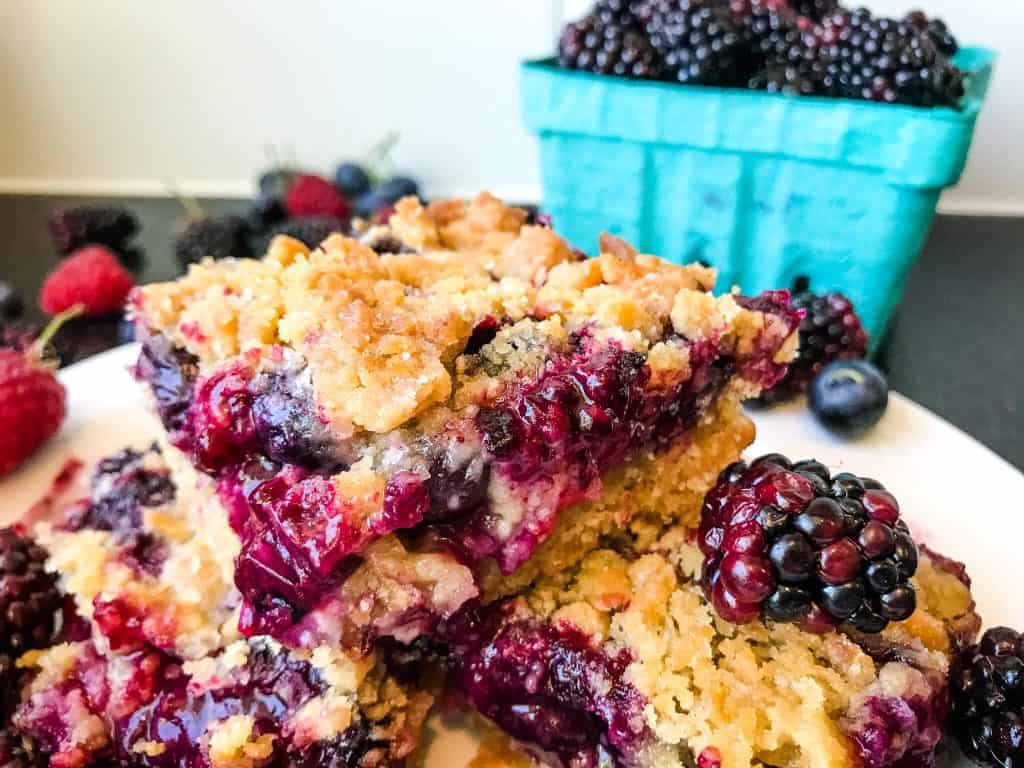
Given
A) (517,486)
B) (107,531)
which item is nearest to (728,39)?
(517,486)

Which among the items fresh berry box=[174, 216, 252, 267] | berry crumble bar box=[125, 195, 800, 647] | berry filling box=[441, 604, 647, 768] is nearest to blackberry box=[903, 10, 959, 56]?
berry crumble bar box=[125, 195, 800, 647]

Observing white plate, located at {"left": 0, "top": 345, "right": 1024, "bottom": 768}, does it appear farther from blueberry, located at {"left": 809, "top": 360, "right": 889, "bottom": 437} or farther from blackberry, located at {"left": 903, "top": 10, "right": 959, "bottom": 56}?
blackberry, located at {"left": 903, "top": 10, "right": 959, "bottom": 56}

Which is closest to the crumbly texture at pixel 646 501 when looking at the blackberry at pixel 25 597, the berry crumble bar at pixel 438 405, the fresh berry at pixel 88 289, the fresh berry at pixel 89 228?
the berry crumble bar at pixel 438 405

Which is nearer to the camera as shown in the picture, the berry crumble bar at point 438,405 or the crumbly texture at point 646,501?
the berry crumble bar at point 438,405

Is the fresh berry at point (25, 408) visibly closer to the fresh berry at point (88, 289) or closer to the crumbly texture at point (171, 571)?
the crumbly texture at point (171, 571)

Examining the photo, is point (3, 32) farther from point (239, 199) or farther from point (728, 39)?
point (728, 39)
